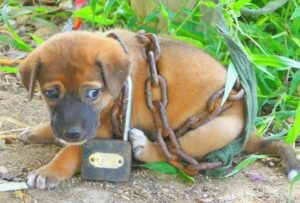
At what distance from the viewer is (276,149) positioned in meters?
4.05

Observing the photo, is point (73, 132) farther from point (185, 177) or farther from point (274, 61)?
point (274, 61)

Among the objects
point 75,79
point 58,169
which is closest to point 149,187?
point 58,169

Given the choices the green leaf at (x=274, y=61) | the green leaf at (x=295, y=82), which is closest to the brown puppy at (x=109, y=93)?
the green leaf at (x=274, y=61)

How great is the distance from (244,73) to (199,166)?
0.64 m

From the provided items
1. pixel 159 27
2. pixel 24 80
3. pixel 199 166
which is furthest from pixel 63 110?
pixel 159 27

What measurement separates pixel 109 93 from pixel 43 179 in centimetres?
54

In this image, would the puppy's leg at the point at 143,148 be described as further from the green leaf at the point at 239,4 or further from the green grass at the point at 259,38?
the green leaf at the point at 239,4

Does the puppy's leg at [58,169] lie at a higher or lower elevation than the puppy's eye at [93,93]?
lower

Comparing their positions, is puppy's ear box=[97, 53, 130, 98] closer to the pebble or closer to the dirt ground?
the dirt ground

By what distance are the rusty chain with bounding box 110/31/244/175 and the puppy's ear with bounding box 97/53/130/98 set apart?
155mm

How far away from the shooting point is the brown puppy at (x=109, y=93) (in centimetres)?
348

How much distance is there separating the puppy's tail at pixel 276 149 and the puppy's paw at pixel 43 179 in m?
1.10

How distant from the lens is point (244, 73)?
13.4 feet

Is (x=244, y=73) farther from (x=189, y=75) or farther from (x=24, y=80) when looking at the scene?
(x=24, y=80)
